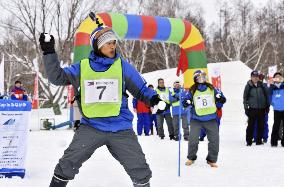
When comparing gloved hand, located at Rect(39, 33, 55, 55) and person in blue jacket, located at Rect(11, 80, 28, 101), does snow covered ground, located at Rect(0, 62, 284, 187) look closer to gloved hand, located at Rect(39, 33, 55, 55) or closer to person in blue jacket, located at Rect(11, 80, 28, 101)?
person in blue jacket, located at Rect(11, 80, 28, 101)

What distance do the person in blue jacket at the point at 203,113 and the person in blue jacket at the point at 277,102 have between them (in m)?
2.90

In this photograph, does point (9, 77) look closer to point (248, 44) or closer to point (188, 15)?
point (188, 15)

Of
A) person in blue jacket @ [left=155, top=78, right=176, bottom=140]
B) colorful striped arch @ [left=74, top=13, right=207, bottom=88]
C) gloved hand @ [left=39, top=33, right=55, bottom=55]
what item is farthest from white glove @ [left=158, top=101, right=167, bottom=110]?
colorful striped arch @ [left=74, top=13, right=207, bottom=88]

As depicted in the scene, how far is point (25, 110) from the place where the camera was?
5680 millimetres

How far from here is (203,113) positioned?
6.76 m

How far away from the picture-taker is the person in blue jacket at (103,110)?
11.2ft

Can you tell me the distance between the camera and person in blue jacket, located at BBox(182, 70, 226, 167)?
6691mm

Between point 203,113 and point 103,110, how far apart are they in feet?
11.5

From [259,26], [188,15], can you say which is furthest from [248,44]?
[188,15]

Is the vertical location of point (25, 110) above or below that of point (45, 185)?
above

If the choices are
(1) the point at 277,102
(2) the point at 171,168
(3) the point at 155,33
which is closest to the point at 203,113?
(2) the point at 171,168

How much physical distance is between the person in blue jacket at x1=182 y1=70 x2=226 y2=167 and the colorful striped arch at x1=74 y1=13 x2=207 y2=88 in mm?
4721

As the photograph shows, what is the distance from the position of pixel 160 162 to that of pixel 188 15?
33866 millimetres

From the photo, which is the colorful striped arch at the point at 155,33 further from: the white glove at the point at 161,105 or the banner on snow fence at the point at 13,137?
the white glove at the point at 161,105
